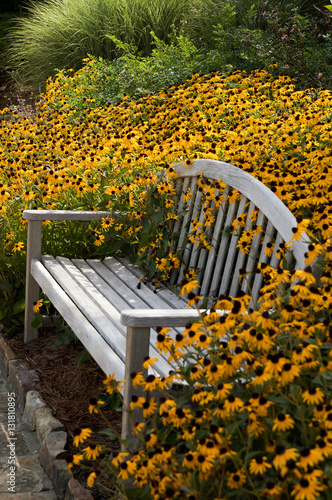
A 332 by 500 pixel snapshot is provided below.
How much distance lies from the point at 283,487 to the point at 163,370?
2.91 ft

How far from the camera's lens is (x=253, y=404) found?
159 centimetres

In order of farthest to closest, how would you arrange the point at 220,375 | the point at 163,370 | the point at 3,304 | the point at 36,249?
the point at 3,304 → the point at 36,249 → the point at 163,370 → the point at 220,375

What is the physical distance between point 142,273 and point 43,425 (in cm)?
106

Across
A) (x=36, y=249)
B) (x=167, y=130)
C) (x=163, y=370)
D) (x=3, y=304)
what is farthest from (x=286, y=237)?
(x=167, y=130)

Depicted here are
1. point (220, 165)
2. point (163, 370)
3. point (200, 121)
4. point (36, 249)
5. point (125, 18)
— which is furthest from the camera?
point (125, 18)

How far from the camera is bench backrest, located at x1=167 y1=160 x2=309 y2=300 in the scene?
249 cm

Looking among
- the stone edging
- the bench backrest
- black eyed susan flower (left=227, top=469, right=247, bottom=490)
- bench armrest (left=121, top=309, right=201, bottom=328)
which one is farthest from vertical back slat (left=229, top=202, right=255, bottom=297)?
black eyed susan flower (left=227, top=469, right=247, bottom=490)

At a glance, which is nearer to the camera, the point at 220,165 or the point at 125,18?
the point at 220,165

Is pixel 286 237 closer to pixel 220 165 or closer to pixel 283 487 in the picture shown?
pixel 220 165

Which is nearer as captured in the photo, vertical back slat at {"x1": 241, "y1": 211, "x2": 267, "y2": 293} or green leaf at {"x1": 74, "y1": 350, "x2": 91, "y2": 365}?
vertical back slat at {"x1": 241, "y1": 211, "x2": 267, "y2": 293}

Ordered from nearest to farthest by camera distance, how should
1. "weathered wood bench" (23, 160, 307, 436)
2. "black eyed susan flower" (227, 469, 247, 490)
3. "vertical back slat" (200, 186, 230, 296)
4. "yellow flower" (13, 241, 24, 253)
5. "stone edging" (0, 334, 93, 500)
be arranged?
"black eyed susan flower" (227, 469, 247, 490) < "weathered wood bench" (23, 160, 307, 436) < "stone edging" (0, 334, 93, 500) < "vertical back slat" (200, 186, 230, 296) < "yellow flower" (13, 241, 24, 253)

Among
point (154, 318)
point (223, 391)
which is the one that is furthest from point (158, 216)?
point (223, 391)

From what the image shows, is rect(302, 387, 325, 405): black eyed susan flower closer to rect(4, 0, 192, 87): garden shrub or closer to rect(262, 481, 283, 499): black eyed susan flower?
rect(262, 481, 283, 499): black eyed susan flower

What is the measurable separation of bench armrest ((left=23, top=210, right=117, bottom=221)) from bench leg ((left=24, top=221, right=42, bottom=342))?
60 millimetres
